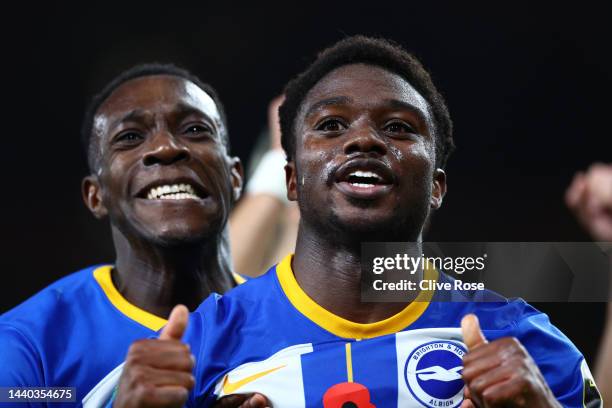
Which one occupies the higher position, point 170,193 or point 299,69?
point 299,69

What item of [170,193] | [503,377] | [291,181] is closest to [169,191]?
[170,193]

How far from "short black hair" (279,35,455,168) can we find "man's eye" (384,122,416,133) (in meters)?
0.15

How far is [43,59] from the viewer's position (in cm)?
438

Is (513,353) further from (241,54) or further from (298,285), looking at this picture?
(241,54)

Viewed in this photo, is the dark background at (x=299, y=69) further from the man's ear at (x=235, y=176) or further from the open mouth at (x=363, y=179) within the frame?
the open mouth at (x=363, y=179)

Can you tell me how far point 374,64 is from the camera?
6.97 ft

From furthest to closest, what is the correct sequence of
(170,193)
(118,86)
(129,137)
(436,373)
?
(118,86) → (129,137) → (170,193) → (436,373)

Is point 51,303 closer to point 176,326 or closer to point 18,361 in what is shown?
point 18,361

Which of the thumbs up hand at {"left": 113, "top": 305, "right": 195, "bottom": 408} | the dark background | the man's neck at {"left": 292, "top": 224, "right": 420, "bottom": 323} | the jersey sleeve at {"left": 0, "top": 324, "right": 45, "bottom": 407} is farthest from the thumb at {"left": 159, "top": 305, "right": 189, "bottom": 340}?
the dark background

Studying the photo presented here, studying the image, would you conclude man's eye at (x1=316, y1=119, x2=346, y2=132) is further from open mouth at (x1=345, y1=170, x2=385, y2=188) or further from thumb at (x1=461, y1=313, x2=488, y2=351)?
thumb at (x1=461, y1=313, x2=488, y2=351)

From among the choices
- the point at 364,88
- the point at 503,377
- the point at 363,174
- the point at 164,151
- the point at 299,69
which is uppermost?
the point at 299,69

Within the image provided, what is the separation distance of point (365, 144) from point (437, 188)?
1.02 feet

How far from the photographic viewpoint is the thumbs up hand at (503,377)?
158 centimetres

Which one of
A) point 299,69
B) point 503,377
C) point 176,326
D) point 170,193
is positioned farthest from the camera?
point 299,69
